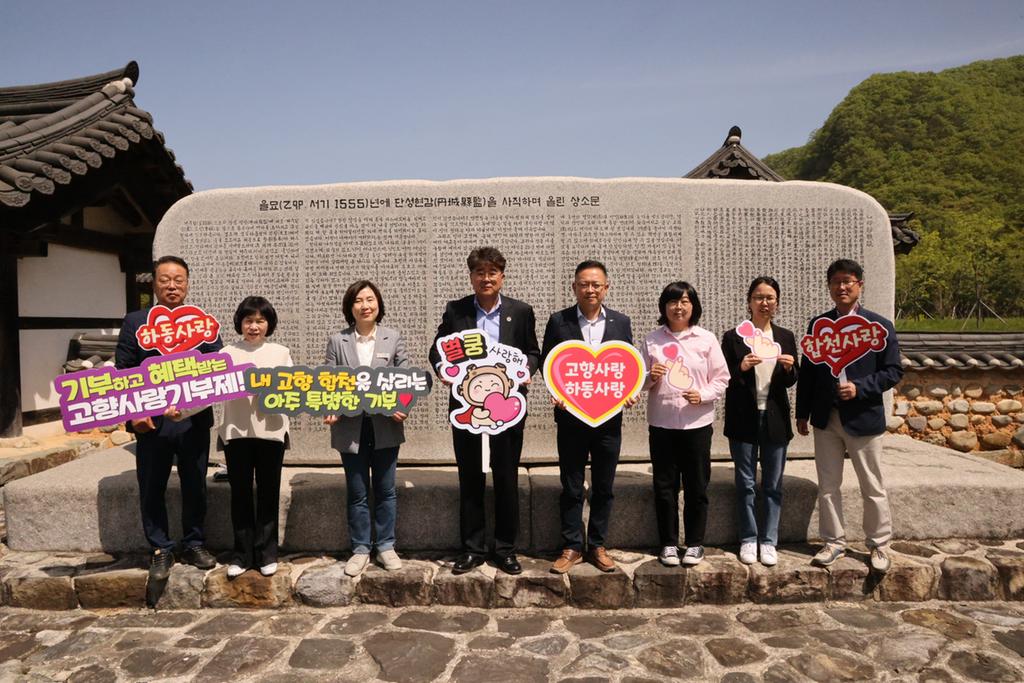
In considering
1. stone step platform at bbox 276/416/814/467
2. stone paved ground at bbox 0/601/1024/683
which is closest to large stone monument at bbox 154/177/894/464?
stone step platform at bbox 276/416/814/467

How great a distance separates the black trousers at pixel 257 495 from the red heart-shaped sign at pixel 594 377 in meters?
2.01

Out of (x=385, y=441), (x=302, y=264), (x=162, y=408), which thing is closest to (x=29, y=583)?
(x=162, y=408)

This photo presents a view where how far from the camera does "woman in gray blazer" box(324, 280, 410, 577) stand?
3.96m

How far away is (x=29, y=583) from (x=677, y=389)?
4850mm

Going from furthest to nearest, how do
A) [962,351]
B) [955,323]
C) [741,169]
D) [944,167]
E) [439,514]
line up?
1. [944,167]
2. [955,323]
3. [741,169]
4. [962,351]
5. [439,514]

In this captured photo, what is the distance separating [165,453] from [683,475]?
3.68 metres

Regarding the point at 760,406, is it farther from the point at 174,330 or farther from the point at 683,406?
the point at 174,330

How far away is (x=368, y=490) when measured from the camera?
13.4ft

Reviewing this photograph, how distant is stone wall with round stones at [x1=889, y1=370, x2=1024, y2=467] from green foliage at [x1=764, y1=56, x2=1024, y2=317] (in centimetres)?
2639

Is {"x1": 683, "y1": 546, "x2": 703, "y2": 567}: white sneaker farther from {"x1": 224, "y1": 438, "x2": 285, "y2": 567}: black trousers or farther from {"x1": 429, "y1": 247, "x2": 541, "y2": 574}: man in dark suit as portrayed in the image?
{"x1": 224, "y1": 438, "x2": 285, "y2": 567}: black trousers

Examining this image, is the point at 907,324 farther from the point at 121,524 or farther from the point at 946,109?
the point at 121,524

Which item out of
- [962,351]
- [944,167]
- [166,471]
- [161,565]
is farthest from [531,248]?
[944,167]

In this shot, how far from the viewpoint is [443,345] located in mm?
3908

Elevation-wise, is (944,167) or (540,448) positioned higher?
(944,167)
